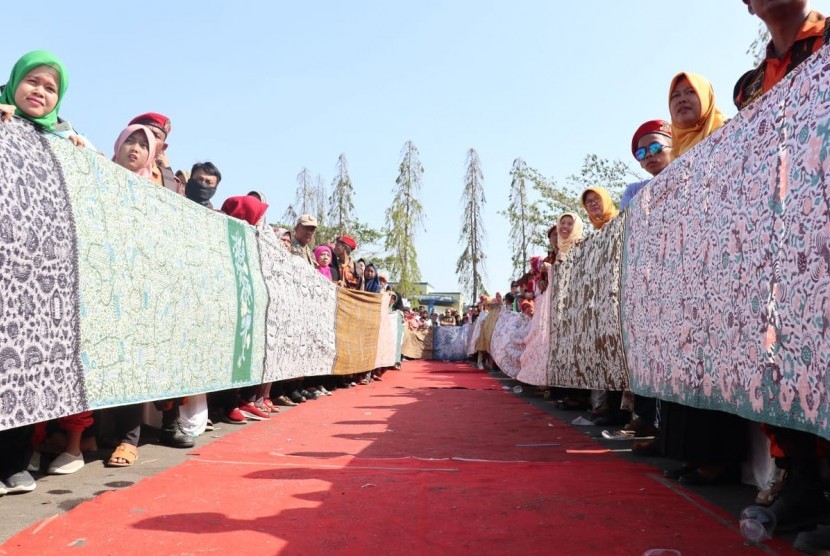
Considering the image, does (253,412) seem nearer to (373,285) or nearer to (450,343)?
(373,285)

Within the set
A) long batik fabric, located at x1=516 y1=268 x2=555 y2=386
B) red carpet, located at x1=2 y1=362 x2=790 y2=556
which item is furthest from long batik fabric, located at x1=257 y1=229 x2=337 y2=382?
long batik fabric, located at x1=516 y1=268 x2=555 y2=386

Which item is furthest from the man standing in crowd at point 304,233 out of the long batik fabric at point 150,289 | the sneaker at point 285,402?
the long batik fabric at point 150,289

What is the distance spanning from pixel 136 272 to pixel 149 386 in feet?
2.17

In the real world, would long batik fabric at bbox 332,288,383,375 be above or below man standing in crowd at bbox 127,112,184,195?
below

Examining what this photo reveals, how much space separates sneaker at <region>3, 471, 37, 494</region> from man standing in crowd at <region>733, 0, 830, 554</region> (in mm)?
3071

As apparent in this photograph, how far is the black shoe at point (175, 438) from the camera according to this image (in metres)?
4.26

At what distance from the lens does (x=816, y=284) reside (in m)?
1.93

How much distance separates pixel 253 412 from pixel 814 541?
481 cm

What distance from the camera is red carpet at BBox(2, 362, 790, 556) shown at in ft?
7.48

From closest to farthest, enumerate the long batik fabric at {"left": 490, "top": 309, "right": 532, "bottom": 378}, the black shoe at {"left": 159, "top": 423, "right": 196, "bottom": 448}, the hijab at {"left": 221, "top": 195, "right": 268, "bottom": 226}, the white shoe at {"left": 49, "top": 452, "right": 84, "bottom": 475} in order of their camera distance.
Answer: the white shoe at {"left": 49, "top": 452, "right": 84, "bottom": 475}, the black shoe at {"left": 159, "top": 423, "right": 196, "bottom": 448}, the hijab at {"left": 221, "top": 195, "right": 268, "bottom": 226}, the long batik fabric at {"left": 490, "top": 309, "right": 532, "bottom": 378}

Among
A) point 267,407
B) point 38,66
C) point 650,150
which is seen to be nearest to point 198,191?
point 267,407

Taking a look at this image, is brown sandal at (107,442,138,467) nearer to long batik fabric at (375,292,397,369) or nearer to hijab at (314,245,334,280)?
hijab at (314,245,334,280)

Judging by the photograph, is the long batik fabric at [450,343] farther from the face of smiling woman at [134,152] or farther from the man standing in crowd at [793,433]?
the man standing in crowd at [793,433]

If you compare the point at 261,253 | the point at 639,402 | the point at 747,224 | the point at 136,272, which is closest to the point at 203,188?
the point at 261,253
